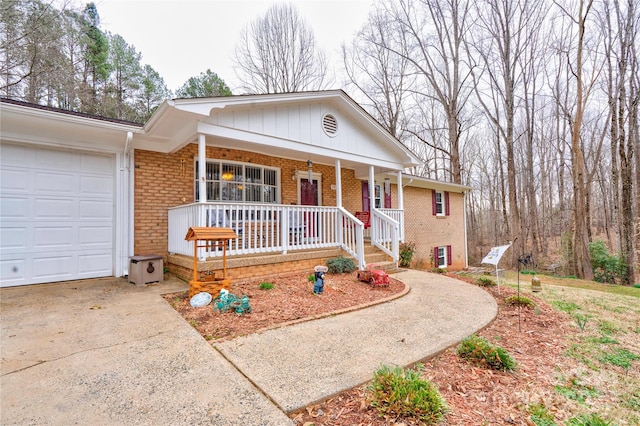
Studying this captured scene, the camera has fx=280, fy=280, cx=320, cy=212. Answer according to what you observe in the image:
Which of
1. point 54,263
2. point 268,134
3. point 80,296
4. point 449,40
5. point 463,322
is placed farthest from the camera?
point 449,40

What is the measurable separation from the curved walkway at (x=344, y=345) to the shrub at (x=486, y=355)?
214 millimetres

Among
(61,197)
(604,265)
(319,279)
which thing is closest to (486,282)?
(319,279)

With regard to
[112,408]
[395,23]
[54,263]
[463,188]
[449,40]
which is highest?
[395,23]

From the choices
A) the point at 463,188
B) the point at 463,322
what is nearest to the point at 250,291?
the point at 463,322

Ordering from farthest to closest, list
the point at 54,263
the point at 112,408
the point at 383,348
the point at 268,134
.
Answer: the point at 268,134, the point at 54,263, the point at 383,348, the point at 112,408

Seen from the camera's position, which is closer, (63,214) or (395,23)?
(63,214)

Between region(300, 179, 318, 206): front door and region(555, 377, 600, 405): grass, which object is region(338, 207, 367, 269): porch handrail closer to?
region(300, 179, 318, 206): front door

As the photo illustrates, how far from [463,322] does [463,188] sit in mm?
11918

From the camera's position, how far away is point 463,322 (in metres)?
3.92

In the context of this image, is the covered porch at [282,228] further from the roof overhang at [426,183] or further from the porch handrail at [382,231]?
the roof overhang at [426,183]

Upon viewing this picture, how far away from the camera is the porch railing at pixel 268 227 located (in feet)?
17.4

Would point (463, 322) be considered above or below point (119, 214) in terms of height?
below

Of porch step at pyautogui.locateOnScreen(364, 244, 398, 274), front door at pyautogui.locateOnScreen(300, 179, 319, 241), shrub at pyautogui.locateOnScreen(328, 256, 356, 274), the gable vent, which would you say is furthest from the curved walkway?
the gable vent

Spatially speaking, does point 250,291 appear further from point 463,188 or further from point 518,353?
point 463,188
